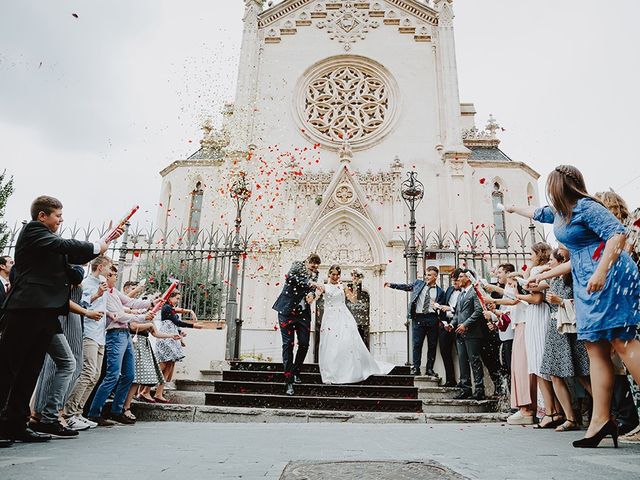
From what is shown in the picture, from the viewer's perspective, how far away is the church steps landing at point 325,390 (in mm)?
6973

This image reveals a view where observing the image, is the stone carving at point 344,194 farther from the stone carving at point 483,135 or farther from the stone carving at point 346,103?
the stone carving at point 483,135

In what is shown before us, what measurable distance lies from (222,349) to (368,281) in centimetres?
768

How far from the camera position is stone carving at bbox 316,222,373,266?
604 inches

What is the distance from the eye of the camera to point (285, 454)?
278cm

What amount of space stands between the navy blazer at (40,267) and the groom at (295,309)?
358 cm

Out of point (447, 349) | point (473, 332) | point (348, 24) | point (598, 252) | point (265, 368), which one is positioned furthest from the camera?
point (348, 24)

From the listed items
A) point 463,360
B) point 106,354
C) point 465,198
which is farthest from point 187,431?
point 465,198

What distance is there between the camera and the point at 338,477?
6.51 feet

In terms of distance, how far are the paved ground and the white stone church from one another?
995 cm

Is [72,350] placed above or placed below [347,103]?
below

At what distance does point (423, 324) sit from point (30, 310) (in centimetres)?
624

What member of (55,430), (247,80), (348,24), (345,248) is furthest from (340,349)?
(348,24)

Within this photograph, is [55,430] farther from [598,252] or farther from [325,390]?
[598,252]

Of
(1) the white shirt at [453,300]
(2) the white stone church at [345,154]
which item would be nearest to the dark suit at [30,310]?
(1) the white shirt at [453,300]
